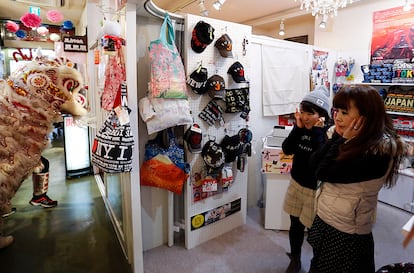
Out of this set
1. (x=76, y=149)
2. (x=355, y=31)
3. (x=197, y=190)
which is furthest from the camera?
(x=76, y=149)

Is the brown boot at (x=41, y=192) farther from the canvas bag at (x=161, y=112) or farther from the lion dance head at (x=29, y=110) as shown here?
the canvas bag at (x=161, y=112)

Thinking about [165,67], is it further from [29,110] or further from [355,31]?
[355,31]

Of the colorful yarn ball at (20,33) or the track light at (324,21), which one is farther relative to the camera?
the colorful yarn ball at (20,33)

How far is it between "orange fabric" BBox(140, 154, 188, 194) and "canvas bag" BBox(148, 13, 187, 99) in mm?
533

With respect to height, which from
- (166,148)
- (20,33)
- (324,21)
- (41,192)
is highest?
(20,33)

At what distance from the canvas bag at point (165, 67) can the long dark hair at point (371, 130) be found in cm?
113

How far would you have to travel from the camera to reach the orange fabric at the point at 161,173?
219 centimetres

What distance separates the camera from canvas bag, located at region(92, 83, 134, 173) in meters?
1.64

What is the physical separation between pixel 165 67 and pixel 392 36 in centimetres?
338

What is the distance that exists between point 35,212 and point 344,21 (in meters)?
Result: 5.03

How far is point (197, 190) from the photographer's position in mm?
2406

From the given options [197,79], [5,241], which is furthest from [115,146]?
[5,241]

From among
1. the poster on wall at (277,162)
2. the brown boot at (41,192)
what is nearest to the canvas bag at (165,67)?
the poster on wall at (277,162)

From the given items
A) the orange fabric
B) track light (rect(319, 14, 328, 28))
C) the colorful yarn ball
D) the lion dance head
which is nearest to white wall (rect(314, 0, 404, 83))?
track light (rect(319, 14, 328, 28))
